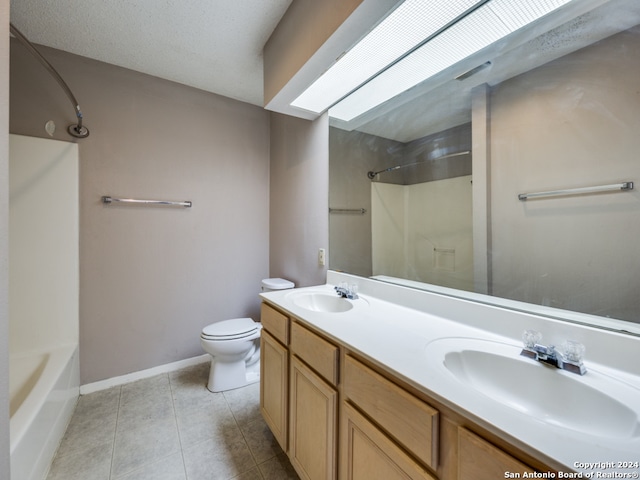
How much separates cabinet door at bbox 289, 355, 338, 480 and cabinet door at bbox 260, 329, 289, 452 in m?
0.06

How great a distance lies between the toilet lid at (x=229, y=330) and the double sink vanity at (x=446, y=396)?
2.17 feet

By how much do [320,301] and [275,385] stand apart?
0.51 meters

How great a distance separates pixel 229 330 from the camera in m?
1.89

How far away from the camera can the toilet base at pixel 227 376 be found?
1.92 meters

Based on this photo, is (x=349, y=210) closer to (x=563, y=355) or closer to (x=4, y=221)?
(x=563, y=355)

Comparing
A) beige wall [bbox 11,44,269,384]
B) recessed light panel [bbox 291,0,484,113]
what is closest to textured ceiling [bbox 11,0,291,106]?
beige wall [bbox 11,44,269,384]

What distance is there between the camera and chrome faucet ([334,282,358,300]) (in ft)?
4.86

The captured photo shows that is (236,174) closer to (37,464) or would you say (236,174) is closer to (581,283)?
(37,464)

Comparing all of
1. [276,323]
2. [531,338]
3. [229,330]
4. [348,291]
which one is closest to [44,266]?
[229,330]

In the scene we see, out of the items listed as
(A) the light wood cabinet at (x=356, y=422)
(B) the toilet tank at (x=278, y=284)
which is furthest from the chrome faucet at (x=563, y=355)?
(B) the toilet tank at (x=278, y=284)

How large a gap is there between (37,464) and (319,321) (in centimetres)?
145

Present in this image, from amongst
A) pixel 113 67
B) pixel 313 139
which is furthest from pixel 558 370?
pixel 113 67

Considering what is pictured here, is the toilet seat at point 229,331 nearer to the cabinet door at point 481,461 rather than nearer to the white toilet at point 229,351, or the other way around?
the white toilet at point 229,351

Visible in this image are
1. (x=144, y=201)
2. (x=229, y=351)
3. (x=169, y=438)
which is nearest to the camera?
(x=169, y=438)
